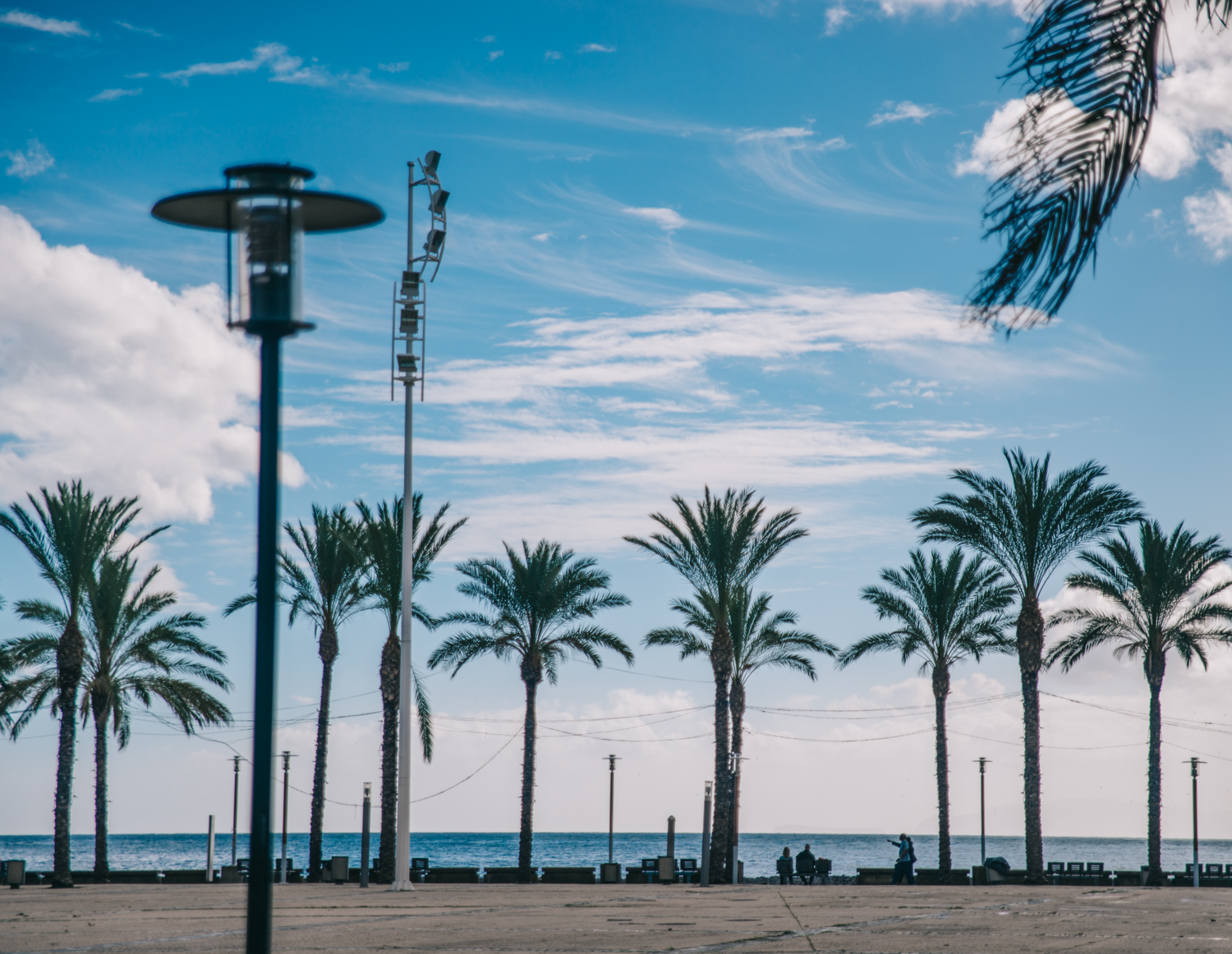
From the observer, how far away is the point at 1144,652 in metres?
36.5

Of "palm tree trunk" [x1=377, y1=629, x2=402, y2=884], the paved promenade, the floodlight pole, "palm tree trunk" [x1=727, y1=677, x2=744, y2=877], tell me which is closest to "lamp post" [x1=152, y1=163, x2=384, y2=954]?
the paved promenade

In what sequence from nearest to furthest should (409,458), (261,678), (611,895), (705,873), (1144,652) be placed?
(261,678)
(611,895)
(409,458)
(705,873)
(1144,652)

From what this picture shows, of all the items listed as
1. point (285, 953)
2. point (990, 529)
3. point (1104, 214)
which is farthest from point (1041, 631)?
point (1104, 214)

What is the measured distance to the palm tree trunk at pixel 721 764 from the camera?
34344 mm

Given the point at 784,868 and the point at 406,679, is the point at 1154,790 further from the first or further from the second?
the point at 406,679

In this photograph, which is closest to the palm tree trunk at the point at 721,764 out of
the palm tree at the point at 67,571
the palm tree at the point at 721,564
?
the palm tree at the point at 721,564

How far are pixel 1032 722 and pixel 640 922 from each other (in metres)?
19.7

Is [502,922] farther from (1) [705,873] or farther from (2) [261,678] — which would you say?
(1) [705,873]

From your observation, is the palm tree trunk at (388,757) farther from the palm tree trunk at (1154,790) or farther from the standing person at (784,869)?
the palm tree trunk at (1154,790)

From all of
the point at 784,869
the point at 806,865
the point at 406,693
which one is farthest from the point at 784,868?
the point at 406,693

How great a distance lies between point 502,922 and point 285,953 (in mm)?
4819

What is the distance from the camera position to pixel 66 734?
32.5m

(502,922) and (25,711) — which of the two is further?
(25,711)

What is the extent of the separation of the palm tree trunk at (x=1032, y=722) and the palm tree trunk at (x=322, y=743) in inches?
756
